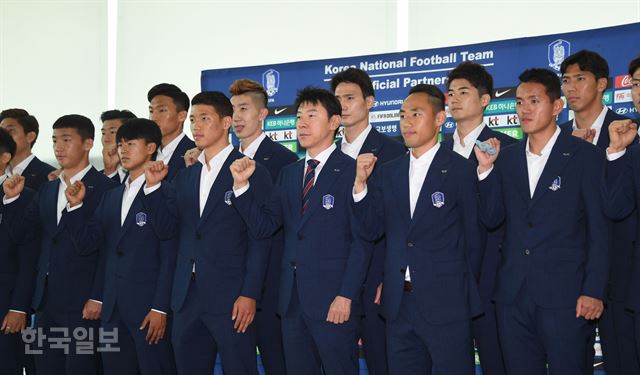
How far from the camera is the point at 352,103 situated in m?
4.81

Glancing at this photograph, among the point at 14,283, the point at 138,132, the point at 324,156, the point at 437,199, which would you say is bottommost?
the point at 14,283

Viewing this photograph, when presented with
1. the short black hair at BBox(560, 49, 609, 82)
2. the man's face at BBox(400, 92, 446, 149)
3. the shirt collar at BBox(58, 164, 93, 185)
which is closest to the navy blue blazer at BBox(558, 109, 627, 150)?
the short black hair at BBox(560, 49, 609, 82)

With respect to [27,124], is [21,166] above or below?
below

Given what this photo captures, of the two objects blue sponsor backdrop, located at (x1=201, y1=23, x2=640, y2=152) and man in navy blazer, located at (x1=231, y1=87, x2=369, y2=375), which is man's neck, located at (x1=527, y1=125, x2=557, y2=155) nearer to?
man in navy blazer, located at (x1=231, y1=87, x2=369, y2=375)

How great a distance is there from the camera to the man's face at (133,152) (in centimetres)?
472

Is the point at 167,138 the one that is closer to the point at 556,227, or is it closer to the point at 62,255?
the point at 62,255

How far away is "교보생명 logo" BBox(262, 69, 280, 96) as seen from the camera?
6.42 metres

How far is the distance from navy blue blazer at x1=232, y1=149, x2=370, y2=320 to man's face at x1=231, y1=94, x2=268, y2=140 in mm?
1113

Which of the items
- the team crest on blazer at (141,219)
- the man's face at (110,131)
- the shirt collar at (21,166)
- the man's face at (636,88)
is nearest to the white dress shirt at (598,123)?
the man's face at (636,88)

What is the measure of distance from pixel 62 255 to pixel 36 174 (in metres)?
1.30

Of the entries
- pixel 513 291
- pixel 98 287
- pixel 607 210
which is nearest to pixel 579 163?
pixel 607 210

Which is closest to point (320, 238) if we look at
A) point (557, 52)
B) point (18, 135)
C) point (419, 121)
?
point (419, 121)

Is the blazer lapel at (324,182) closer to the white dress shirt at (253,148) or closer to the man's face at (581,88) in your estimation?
the white dress shirt at (253,148)

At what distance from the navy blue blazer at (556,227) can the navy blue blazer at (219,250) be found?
1.22m
